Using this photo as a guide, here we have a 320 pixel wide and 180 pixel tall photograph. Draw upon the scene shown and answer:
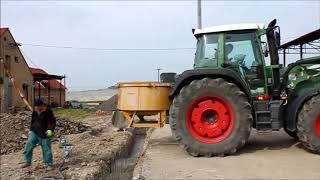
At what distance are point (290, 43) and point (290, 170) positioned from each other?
2570 centimetres

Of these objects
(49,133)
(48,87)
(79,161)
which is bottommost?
(79,161)

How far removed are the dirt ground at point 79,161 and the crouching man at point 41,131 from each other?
0.79 feet

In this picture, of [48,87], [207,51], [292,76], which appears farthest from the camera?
[48,87]

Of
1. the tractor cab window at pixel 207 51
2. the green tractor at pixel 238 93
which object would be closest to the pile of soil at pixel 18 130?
the green tractor at pixel 238 93

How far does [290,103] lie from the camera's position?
9.94 m

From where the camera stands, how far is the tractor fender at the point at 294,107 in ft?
31.8

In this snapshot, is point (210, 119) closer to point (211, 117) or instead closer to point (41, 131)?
point (211, 117)

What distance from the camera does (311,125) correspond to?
954cm

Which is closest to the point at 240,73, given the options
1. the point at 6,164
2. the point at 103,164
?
the point at 103,164

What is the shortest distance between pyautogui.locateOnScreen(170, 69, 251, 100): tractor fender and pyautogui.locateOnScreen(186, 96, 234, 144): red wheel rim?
0.45 metres

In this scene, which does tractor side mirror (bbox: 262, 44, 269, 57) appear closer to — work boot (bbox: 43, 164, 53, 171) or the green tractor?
the green tractor

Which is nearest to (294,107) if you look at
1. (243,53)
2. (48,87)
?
(243,53)

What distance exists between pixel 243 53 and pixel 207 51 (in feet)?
2.53

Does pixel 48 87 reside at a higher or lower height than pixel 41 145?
higher
